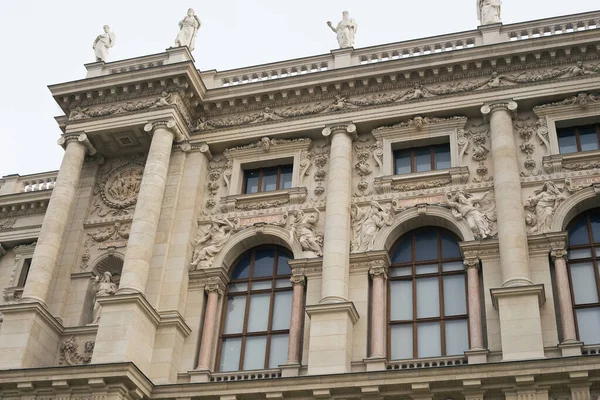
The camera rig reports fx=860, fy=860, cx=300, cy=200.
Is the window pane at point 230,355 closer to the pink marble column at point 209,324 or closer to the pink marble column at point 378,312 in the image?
the pink marble column at point 209,324

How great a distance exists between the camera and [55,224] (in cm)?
2250

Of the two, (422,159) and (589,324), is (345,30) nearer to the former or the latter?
(422,159)

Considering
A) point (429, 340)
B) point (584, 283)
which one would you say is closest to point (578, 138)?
point (584, 283)

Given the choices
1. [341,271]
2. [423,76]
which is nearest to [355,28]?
[423,76]

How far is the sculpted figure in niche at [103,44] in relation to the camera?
2656cm

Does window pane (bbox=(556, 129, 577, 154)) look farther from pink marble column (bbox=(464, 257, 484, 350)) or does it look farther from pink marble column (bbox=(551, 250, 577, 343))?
pink marble column (bbox=(464, 257, 484, 350))

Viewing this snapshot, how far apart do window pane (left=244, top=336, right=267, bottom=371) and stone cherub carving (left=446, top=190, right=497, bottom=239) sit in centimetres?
569

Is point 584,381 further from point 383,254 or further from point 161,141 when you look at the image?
point 161,141

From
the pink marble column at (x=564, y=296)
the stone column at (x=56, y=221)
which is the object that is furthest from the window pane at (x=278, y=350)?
the pink marble column at (x=564, y=296)

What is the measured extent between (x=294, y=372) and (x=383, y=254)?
143 inches

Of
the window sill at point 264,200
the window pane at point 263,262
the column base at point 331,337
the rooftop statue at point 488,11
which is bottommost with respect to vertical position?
the column base at point 331,337

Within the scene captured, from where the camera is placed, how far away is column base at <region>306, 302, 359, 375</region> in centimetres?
1902

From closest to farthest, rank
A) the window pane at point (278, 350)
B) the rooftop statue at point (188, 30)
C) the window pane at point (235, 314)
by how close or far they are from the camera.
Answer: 1. the window pane at point (278, 350)
2. the window pane at point (235, 314)
3. the rooftop statue at point (188, 30)

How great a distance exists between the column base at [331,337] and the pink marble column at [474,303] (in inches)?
104
